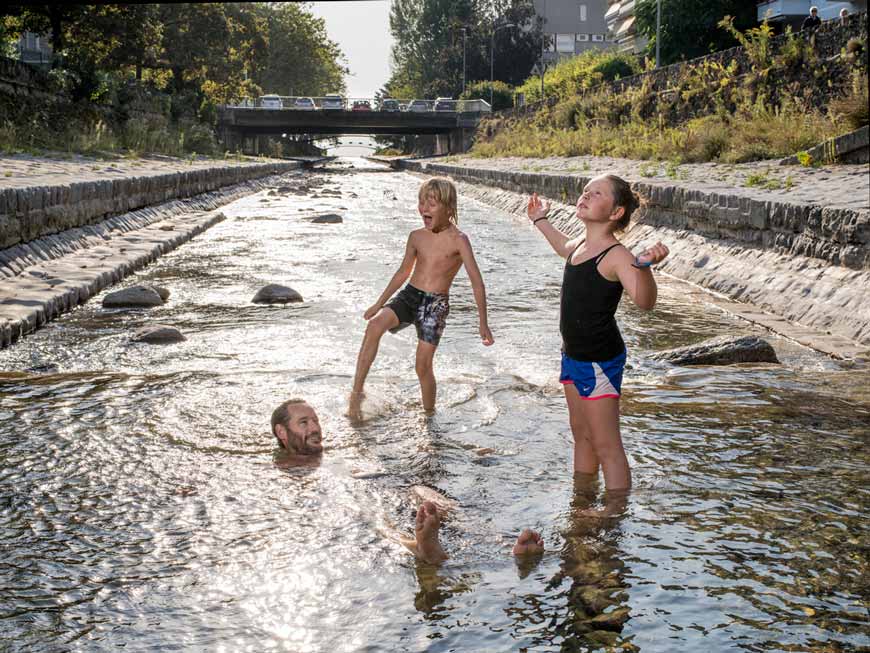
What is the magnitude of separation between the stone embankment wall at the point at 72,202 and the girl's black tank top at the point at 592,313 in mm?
6192

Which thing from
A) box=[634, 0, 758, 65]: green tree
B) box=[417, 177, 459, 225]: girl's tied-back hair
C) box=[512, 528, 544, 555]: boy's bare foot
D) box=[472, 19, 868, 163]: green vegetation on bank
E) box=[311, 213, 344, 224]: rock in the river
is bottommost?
box=[512, 528, 544, 555]: boy's bare foot

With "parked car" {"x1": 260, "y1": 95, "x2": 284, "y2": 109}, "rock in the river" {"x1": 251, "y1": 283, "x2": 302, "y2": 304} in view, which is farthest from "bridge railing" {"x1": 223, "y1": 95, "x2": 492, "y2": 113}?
"rock in the river" {"x1": 251, "y1": 283, "x2": 302, "y2": 304}

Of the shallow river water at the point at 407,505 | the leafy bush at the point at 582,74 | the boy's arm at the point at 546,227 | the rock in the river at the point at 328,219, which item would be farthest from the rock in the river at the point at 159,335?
the leafy bush at the point at 582,74

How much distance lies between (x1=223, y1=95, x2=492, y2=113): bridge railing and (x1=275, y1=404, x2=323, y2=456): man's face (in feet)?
212

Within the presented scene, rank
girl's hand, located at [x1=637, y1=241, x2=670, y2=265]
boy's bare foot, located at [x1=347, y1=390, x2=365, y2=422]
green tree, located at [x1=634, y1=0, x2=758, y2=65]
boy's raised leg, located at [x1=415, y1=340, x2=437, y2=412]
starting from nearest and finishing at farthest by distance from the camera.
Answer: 1. girl's hand, located at [x1=637, y1=241, x2=670, y2=265]
2. boy's bare foot, located at [x1=347, y1=390, x2=365, y2=422]
3. boy's raised leg, located at [x1=415, y1=340, x2=437, y2=412]
4. green tree, located at [x1=634, y1=0, x2=758, y2=65]

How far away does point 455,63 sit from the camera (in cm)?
9581

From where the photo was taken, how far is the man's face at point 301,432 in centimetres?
448

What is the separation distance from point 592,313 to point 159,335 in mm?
4035

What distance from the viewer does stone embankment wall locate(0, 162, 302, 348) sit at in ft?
26.1

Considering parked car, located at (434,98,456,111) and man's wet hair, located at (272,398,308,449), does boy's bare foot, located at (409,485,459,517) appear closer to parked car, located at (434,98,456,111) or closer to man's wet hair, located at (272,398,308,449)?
man's wet hair, located at (272,398,308,449)

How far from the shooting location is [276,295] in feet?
29.8

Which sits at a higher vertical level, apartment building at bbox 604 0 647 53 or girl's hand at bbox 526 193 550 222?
apartment building at bbox 604 0 647 53

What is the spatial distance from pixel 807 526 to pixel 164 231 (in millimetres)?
12163

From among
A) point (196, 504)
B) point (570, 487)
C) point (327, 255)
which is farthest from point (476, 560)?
point (327, 255)
